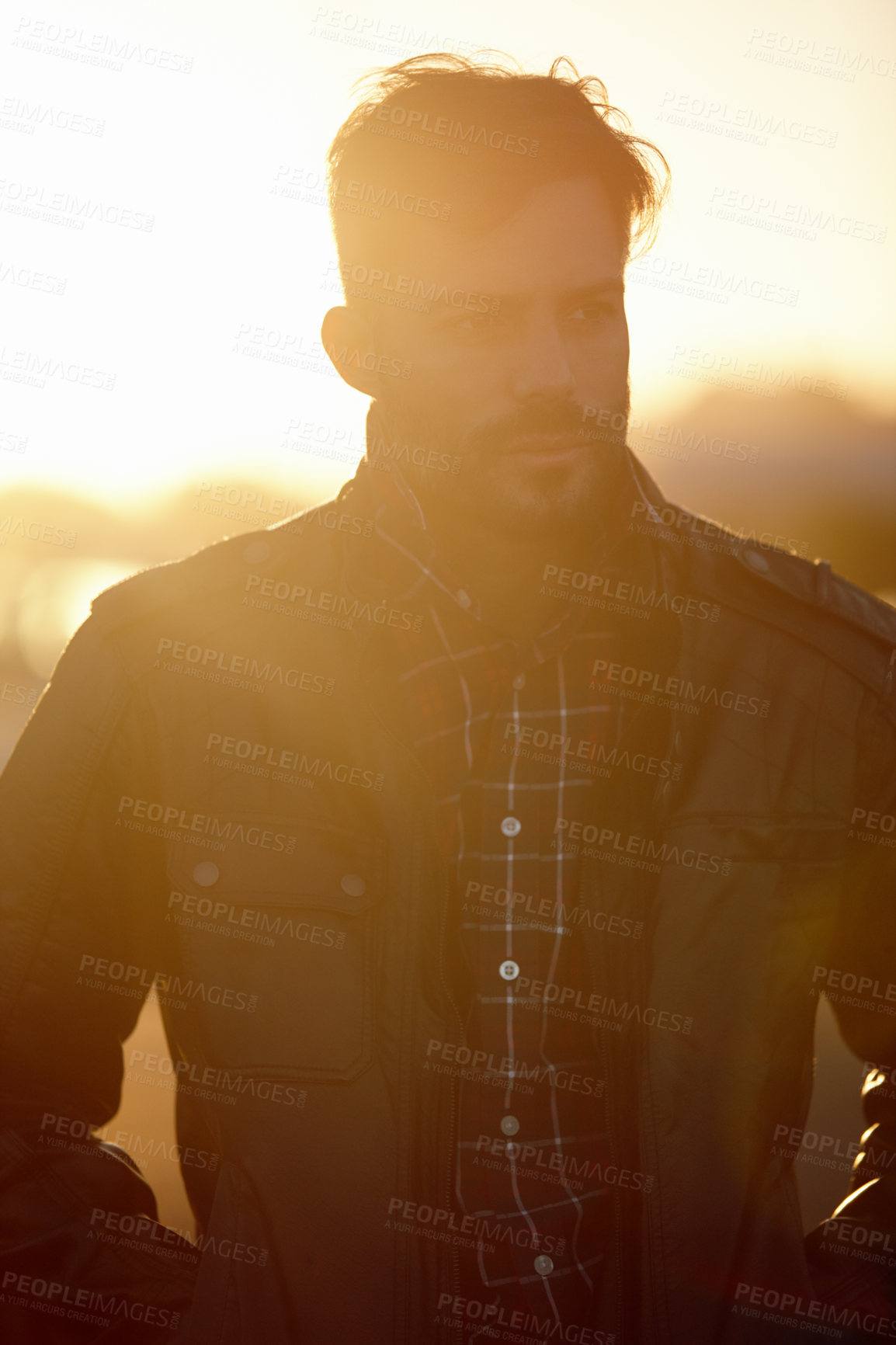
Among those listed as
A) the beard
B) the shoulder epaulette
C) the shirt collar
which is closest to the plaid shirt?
the shirt collar

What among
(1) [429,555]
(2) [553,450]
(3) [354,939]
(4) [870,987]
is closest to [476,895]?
(3) [354,939]

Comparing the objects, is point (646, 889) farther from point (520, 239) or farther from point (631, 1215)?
point (520, 239)

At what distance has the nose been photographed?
2639 mm

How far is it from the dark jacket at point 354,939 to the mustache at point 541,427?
346 millimetres

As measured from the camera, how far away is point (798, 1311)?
2.26 metres

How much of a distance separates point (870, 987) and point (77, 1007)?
1.82m

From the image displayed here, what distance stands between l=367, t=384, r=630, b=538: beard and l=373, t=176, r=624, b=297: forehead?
32 centimetres

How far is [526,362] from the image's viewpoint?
8.77ft

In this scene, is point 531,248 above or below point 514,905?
above

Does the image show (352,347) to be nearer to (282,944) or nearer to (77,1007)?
(282,944)

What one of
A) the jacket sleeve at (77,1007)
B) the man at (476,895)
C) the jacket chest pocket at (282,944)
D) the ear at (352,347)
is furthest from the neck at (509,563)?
the jacket sleeve at (77,1007)

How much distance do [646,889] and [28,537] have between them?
12.1 ft

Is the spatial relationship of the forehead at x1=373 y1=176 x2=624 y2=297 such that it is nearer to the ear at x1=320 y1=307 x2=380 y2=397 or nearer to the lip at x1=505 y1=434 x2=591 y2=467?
the ear at x1=320 y1=307 x2=380 y2=397

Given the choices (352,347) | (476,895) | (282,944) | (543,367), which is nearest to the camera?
(282,944)
